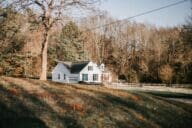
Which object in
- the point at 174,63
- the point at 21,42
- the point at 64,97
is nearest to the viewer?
the point at 64,97

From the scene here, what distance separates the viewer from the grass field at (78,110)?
11828 millimetres

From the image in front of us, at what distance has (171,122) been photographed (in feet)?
50.9

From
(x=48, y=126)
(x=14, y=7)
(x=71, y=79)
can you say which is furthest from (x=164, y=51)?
(x=48, y=126)

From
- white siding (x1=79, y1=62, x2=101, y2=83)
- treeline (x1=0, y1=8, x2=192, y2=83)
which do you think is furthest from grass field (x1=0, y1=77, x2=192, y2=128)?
white siding (x1=79, y1=62, x2=101, y2=83)

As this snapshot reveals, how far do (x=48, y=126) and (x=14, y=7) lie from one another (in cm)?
1751

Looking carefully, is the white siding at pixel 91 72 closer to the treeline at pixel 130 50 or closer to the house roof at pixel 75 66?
the house roof at pixel 75 66

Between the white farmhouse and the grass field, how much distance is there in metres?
63.5

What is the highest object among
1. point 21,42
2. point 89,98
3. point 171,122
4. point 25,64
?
point 21,42

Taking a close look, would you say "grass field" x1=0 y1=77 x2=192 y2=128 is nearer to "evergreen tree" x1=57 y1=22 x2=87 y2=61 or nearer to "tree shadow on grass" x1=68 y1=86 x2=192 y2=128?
"tree shadow on grass" x1=68 y1=86 x2=192 y2=128

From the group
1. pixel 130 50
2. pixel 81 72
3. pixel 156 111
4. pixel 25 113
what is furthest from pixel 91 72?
pixel 25 113

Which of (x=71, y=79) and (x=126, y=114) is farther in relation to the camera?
(x=71, y=79)

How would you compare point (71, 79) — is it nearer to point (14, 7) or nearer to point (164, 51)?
point (164, 51)

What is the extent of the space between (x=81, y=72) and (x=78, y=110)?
68725 millimetres

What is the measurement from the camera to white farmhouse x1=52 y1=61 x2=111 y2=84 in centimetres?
8281
